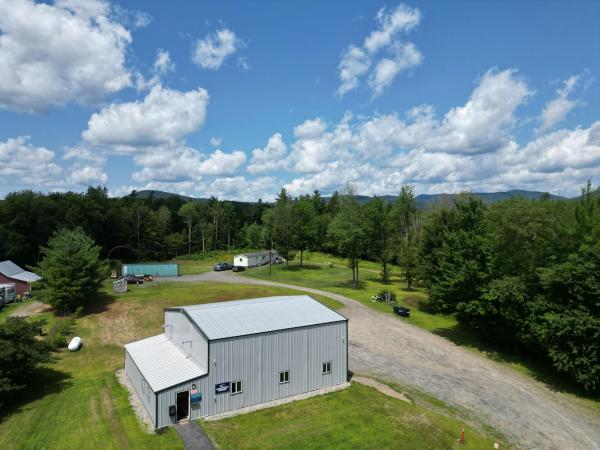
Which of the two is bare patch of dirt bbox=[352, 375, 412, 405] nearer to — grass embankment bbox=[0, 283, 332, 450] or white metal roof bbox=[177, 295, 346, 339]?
white metal roof bbox=[177, 295, 346, 339]

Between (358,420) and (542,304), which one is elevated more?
(542,304)

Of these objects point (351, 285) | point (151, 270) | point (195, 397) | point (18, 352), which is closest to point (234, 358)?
point (195, 397)

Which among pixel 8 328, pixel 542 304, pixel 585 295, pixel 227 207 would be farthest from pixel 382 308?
pixel 227 207

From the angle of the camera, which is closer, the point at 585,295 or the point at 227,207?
the point at 585,295

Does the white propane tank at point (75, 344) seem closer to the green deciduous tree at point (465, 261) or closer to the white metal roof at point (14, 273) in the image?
the white metal roof at point (14, 273)

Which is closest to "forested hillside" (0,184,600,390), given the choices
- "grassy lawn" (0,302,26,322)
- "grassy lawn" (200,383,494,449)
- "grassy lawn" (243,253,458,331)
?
"grassy lawn" (243,253,458,331)

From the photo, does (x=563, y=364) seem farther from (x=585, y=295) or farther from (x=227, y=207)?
(x=227, y=207)
